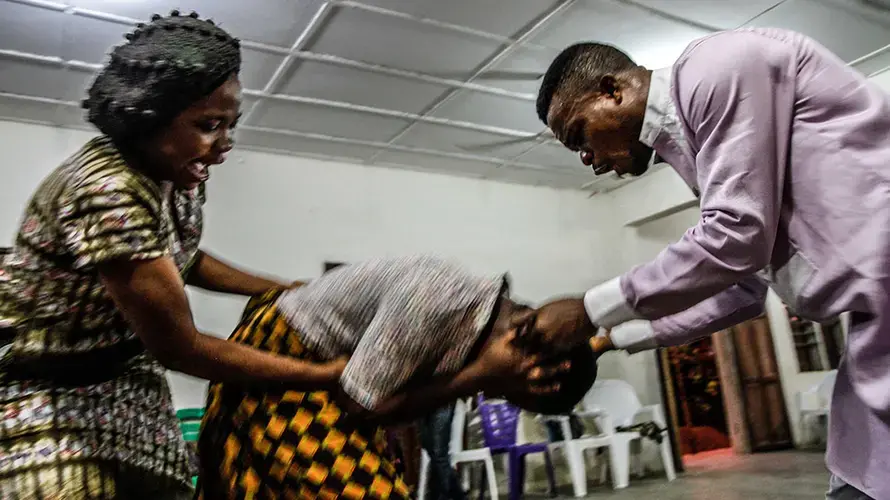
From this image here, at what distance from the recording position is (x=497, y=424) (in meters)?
4.28

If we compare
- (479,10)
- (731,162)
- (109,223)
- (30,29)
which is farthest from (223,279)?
(30,29)

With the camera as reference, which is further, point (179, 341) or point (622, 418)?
point (622, 418)

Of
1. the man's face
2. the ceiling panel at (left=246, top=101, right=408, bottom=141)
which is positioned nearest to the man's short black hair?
the man's face

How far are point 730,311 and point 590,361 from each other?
0.37 m

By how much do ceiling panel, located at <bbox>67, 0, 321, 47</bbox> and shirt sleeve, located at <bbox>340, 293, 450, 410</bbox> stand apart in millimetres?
2627

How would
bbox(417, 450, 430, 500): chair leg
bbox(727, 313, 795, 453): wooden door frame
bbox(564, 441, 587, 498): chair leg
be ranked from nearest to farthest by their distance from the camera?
1. bbox(417, 450, 430, 500): chair leg
2. bbox(564, 441, 587, 498): chair leg
3. bbox(727, 313, 795, 453): wooden door frame

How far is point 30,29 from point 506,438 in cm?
344

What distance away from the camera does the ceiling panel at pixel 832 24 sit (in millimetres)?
3599

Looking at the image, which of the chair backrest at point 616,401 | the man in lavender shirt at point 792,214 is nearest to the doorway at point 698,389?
the chair backrest at point 616,401

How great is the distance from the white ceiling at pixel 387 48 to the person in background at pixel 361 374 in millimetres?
2577

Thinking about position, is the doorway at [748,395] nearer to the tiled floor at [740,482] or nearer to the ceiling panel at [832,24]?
the tiled floor at [740,482]

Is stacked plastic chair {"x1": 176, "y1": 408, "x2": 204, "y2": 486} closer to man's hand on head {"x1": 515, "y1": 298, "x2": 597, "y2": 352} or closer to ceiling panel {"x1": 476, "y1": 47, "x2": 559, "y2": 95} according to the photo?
ceiling panel {"x1": 476, "y1": 47, "x2": 559, "y2": 95}

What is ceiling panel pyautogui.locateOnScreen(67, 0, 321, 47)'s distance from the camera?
3004 millimetres

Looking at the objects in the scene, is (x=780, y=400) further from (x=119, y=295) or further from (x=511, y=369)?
(x=119, y=295)
